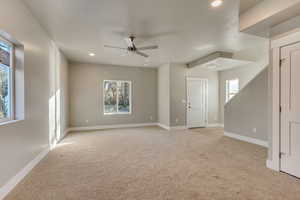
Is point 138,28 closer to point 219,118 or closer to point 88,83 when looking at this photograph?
point 88,83

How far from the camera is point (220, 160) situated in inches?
121

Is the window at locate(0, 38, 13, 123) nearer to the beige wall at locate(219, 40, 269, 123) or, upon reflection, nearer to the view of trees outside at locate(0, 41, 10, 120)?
the view of trees outside at locate(0, 41, 10, 120)

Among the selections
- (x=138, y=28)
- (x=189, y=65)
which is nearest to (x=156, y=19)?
(x=138, y=28)

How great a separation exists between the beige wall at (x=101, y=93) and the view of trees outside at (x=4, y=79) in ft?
12.7

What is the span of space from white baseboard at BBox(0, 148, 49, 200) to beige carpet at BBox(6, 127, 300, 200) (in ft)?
0.25

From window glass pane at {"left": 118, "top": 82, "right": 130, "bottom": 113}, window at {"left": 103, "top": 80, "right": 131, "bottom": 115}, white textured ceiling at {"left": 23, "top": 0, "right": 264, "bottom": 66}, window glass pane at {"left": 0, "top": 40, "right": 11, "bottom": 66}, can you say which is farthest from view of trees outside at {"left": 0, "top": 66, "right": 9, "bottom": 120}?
window glass pane at {"left": 118, "top": 82, "right": 130, "bottom": 113}

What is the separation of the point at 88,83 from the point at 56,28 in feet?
10.5

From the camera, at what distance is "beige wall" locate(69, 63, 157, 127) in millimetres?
6066

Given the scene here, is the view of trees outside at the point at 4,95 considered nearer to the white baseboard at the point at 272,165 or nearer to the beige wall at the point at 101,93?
the beige wall at the point at 101,93

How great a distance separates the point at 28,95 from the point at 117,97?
4.20 metres

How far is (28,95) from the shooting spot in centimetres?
259

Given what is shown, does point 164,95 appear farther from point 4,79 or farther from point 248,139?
point 4,79

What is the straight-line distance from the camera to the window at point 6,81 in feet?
6.93

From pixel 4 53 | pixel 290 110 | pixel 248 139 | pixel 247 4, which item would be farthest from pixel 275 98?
pixel 4 53
